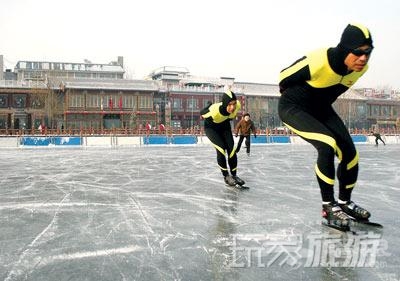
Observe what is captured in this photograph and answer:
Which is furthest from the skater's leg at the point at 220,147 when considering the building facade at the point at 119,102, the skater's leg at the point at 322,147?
the building facade at the point at 119,102

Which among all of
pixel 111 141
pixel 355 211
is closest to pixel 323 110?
pixel 355 211

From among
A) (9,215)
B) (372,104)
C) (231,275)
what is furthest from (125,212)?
(372,104)

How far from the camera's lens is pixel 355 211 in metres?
3.85

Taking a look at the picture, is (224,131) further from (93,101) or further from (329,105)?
(93,101)

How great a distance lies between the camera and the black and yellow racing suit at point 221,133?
668 centimetres

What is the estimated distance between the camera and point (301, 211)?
457 centimetres

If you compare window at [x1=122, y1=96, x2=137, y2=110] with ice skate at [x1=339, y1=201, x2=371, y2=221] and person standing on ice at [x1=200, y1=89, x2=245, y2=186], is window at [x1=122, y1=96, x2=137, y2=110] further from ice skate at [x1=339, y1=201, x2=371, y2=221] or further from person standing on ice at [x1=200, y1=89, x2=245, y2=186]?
ice skate at [x1=339, y1=201, x2=371, y2=221]

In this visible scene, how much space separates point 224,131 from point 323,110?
2942 millimetres

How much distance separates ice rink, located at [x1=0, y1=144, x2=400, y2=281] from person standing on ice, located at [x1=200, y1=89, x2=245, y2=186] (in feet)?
1.28

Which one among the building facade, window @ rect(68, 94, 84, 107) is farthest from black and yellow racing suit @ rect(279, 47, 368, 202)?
window @ rect(68, 94, 84, 107)

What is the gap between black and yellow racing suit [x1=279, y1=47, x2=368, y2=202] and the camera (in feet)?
12.3

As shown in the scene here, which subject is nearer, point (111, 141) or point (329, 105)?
point (329, 105)

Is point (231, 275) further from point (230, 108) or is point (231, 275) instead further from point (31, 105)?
point (31, 105)

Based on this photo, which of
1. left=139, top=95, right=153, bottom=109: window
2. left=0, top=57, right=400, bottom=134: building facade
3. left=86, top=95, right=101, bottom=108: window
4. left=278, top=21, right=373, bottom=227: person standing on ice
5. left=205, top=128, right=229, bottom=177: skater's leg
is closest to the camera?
left=278, top=21, right=373, bottom=227: person standing on ice
